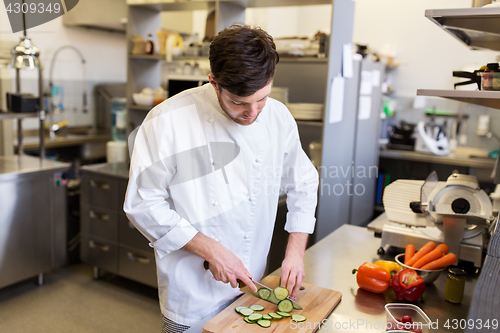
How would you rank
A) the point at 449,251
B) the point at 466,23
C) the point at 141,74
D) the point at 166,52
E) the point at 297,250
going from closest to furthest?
the point at 466,23 → the point at 297,250 → the point at 449,251 → the point at 166,52 → the point at 141,74

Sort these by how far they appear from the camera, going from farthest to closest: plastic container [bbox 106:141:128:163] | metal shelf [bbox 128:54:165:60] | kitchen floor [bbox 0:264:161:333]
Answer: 1. plastic container [bbox 106:141:128:163]
2. metal shelf [bbox 128:54:165:60]
3. kitchen floor [bbox 0:264:161:333]

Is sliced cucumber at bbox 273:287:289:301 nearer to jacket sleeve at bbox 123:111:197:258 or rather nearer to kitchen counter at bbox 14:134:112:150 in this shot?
jacket sleeve at bbox 123:111:197:258

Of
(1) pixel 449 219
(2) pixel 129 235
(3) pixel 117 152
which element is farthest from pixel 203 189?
(3) pixel 117 152

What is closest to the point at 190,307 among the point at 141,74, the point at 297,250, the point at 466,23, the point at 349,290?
the point at 297,250

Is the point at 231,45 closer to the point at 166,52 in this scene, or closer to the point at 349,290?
the point at 349,290

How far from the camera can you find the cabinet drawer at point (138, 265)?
294 cm

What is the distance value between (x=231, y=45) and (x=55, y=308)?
8.05ft

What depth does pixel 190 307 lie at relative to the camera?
1408mm

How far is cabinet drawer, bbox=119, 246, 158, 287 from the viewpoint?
9.65ft

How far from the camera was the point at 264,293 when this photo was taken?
52.2 inches

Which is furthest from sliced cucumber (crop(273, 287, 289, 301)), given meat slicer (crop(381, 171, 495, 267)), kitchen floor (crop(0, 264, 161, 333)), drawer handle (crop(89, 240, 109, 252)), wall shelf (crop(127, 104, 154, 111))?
wall shelf (crop(127, 104, 154, 111))

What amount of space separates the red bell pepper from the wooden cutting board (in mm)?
194

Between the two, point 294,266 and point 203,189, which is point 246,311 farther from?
point 203,189

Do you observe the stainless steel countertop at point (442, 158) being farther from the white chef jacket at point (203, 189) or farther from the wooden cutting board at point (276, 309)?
the wooden cutting board at point (276, 309)
